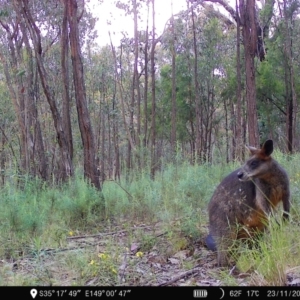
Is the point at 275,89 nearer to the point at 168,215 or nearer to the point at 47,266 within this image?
the point at 168,215

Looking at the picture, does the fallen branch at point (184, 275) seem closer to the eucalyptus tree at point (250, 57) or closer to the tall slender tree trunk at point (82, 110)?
the tall slender tree trunk at point (82, 110)

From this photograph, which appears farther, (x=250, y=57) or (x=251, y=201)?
(x=250, y=57)

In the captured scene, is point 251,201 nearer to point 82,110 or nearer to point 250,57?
point 82,110

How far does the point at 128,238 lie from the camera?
22.2 feet

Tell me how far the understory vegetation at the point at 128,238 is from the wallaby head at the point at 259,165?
609mm

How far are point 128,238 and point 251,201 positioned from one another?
6.78 feet

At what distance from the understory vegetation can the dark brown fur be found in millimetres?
194

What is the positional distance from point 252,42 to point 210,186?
21.6 feet

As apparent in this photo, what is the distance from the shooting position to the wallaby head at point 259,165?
18.2 feet

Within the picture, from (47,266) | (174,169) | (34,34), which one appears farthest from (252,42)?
(47,266)

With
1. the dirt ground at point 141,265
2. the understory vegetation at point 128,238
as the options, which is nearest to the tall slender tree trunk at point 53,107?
the understory vegetation at point 128,238
